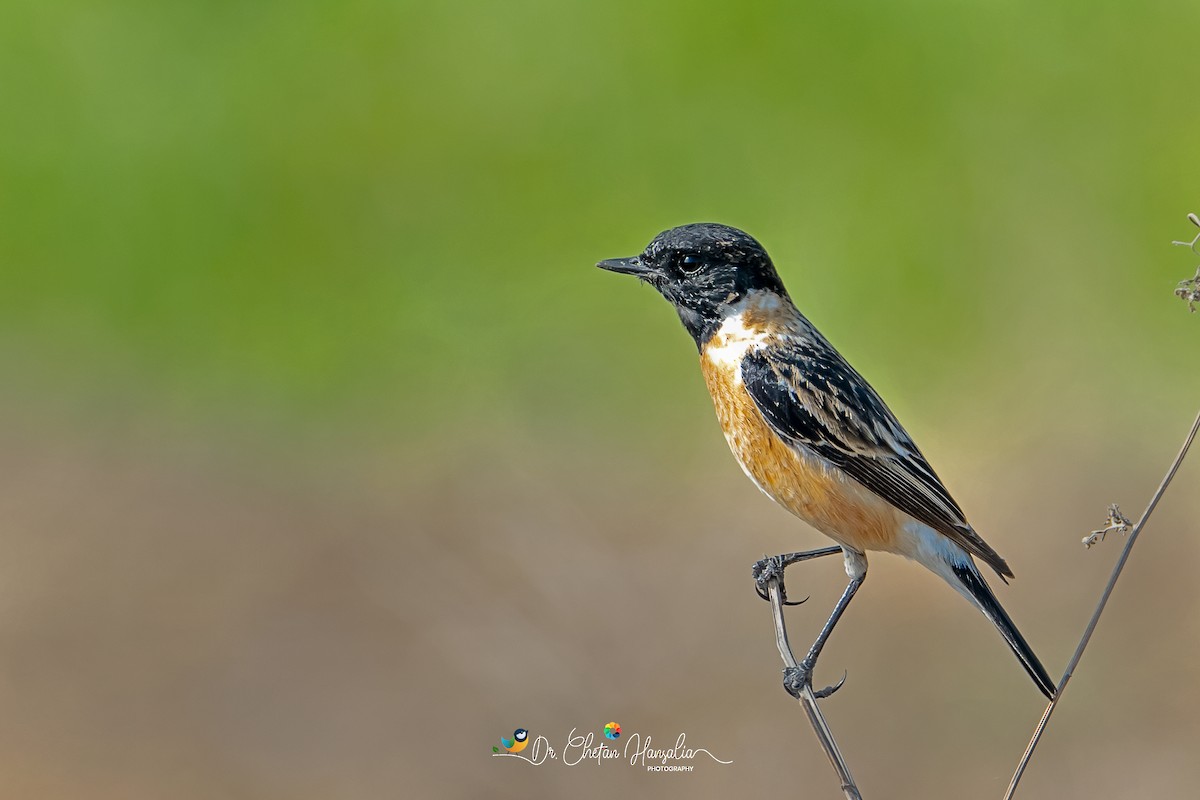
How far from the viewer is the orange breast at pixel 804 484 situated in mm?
4172

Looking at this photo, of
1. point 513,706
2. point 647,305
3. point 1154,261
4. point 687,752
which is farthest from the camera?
point 647,305

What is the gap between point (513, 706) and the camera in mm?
7273

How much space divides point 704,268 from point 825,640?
1.27 meters

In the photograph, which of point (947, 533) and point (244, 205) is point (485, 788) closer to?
point (947, 533)

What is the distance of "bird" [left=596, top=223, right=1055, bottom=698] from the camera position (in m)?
4.20

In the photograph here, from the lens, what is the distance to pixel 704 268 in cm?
437

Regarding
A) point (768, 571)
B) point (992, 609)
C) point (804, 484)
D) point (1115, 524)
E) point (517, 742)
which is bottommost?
point (517, 742)

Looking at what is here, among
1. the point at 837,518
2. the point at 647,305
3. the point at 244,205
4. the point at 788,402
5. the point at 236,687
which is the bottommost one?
the point at 236,687

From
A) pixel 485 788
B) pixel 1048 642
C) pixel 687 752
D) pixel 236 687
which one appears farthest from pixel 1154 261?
pixel 236 687

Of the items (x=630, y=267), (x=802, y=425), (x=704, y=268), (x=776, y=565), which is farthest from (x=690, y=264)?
(x=776, y=565)

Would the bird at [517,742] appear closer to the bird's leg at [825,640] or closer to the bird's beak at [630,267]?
the bird's leg at [825,640]

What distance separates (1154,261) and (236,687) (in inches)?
260

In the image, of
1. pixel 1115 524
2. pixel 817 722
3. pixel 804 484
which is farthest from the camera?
pixel 804 484

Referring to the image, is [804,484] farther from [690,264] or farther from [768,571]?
[690,264]
